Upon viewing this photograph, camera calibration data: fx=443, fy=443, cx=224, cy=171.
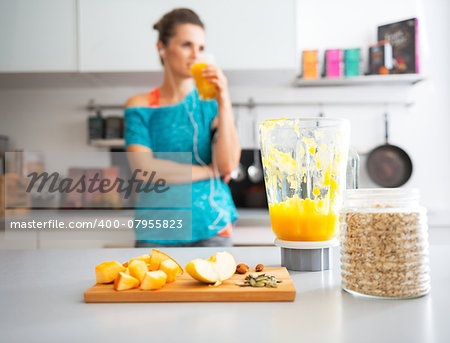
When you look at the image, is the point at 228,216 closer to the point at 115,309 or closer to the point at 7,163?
the point at 115,309

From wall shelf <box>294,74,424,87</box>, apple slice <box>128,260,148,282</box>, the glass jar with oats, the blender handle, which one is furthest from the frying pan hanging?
apple slice <box>128,260,148,282</box>

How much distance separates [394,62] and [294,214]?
207cm

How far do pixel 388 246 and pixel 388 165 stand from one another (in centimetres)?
215

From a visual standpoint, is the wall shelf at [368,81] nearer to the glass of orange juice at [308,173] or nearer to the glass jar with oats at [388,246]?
the glass of orange juice at [308,173]

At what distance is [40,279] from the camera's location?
2.27 ft

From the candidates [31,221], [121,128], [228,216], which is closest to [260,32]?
[121,128]

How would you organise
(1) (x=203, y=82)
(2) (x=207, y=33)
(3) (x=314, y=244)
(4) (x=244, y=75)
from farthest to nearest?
(4) (x=244, y=75) < (2) (x=207, y=33) < (1) (x=203, y=82) < (3) (x=314, y=244)

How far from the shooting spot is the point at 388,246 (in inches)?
20.7

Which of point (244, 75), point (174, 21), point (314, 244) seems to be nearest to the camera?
point (314, 244)

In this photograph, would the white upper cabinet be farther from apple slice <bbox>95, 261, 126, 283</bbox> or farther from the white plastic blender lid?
apple slice <bbox>95, 261, 126, 283</bbox>

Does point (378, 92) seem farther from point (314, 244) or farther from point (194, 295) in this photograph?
point (194, 295)

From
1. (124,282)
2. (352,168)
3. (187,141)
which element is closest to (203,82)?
(187,141)

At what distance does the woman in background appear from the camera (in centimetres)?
134

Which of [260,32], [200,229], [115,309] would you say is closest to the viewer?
[115,309]
